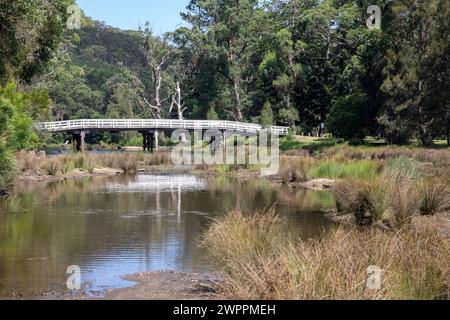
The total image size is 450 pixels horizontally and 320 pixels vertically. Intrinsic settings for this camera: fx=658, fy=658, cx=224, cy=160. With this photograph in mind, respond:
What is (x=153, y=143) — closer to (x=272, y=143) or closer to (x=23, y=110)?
(x=272, y=143)

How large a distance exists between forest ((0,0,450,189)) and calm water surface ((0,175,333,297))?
13.7ft

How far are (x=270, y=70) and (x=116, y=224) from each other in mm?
52645

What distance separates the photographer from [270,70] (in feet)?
231

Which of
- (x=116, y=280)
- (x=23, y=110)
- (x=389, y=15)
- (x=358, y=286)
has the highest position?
(x=389, y=15)

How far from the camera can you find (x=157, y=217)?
21.5 meters

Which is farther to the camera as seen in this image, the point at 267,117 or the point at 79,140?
the point at 267,117

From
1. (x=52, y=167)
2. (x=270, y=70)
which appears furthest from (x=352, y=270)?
(x=270, y=70)

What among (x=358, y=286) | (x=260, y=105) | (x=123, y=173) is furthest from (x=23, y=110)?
(x=260, y=105)

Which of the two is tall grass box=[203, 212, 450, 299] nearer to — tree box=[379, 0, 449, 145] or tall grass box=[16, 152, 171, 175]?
tall grass box=[16, 152, 171, 175]

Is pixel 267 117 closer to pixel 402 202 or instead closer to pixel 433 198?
pixel 433 198

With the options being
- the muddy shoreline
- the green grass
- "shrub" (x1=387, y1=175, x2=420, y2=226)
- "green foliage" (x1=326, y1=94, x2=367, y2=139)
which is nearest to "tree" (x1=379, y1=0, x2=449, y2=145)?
"green foliage" (x1=326, y1=94, x2=367, y2=139)

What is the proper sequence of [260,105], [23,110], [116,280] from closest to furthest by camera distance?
[116,280], [23,110], [260,105]

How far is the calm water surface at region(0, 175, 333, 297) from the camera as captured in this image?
1312cm
